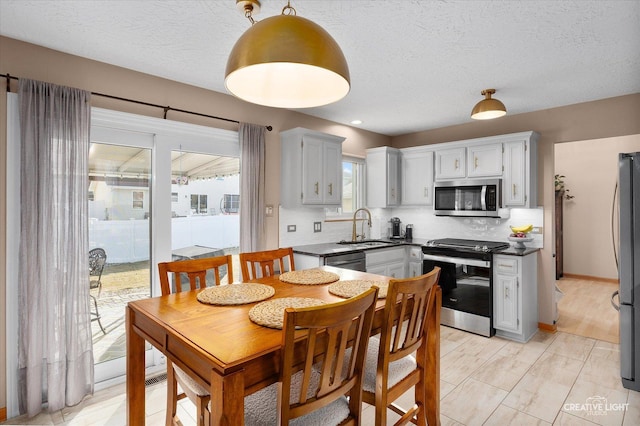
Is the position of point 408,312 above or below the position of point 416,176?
below

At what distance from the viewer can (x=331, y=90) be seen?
165 cm

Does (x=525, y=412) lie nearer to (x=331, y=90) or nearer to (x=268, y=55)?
(x=331, y=90)

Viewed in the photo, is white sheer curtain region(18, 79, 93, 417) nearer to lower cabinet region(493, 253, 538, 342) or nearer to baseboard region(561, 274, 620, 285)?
lower cabinet region(493, 253, 538, 342)

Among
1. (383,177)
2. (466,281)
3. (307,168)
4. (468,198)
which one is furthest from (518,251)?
(307,168)

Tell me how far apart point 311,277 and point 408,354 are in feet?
2.65

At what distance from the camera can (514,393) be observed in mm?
2551

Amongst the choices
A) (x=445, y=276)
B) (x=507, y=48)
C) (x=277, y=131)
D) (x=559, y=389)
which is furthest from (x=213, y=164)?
(x=559, y=389)

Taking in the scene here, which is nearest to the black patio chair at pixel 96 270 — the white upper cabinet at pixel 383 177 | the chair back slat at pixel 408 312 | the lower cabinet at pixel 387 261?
the chair back slat at pixel 408 312

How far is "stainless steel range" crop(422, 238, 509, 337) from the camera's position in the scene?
3.62m

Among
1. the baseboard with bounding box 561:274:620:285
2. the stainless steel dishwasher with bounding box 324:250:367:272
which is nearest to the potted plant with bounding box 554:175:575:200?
the baseboard with bounding box 561:274:620:285

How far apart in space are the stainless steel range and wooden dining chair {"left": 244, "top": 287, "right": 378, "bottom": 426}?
2678 mm

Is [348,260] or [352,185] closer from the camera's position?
[348,260]

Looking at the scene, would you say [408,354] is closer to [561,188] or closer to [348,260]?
[348,260]

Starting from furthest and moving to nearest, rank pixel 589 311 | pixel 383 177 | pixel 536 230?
pixel 383 177, pixel 589 311, pixel 536 230
